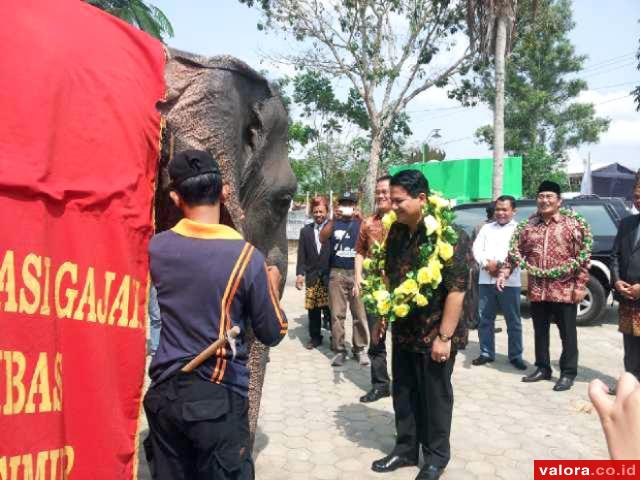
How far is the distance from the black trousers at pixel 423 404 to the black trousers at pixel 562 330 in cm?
217

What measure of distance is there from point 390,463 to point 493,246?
3.17 meters

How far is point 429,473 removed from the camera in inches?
130

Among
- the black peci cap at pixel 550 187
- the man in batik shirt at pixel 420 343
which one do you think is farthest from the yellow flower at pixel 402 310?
the black peci cap at pixel 550 187

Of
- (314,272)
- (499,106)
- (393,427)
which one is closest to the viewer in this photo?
(393,427)

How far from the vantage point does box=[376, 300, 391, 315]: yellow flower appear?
130 inches

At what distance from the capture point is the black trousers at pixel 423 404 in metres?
3.31

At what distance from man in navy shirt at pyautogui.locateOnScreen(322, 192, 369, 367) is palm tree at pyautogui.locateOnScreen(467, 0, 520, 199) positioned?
7.31m

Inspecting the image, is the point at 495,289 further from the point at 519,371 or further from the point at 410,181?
the point at 410,181

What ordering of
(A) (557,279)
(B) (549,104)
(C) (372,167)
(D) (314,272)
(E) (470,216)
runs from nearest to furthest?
(A) (557,279), (D) (314,272), (E) (470,216), (C) (372,167), (B) (549,104)

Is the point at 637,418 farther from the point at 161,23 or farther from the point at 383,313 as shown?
the point at 161,23

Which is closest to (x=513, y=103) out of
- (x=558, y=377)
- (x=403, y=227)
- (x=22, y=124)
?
(x=558, y=377)

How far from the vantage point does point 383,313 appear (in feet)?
10.9

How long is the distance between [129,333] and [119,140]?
64cm

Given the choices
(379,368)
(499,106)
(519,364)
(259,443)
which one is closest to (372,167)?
(499,106)
